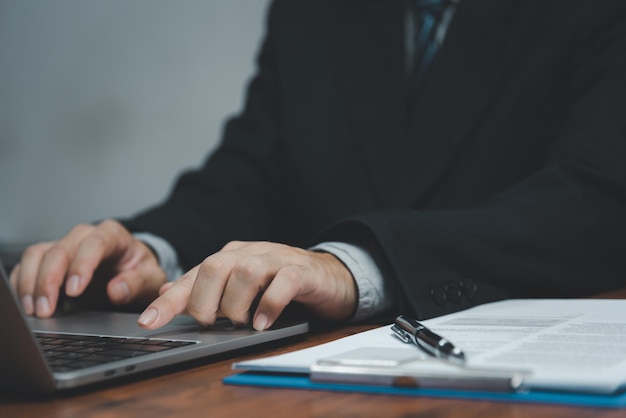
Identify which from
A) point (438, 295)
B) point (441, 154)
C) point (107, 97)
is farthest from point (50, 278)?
point (107, 97)

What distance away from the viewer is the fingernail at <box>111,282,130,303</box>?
0.86m

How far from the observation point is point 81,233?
37.1 inches

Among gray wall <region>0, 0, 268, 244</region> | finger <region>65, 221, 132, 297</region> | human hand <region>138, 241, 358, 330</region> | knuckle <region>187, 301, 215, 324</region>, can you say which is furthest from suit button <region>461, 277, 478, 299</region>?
gray wall <region>0, 0, 268, 244</region>

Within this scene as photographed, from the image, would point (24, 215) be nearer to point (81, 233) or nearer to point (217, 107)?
point (217, 107)

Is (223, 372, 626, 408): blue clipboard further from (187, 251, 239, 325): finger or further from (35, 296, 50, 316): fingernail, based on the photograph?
(35, 296, 50, 316): fingernail

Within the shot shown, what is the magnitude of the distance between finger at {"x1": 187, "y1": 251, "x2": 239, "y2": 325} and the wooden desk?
87 millimetres

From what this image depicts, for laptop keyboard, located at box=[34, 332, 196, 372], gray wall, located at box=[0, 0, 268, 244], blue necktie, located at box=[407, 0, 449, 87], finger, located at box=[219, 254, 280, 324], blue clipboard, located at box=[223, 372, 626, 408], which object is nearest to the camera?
blue clipboard, located at box=[223, 372, 626, 408]

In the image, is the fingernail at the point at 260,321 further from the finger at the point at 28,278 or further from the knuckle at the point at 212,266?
the finger at the point at 28,278

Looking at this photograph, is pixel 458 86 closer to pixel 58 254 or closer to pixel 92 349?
pixel 58 254

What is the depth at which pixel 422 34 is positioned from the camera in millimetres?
1350

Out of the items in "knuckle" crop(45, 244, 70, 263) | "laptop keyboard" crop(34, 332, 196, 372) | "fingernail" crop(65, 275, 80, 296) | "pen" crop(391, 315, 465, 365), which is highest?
"knuckle" crop(45, 244, 70, 263)

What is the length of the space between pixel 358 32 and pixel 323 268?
0.83 metres

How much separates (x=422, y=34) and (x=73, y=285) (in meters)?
0.79

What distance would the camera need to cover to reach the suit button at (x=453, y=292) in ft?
2.47
